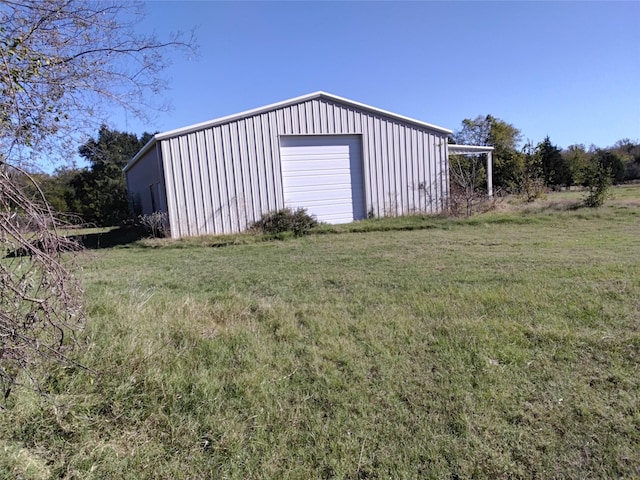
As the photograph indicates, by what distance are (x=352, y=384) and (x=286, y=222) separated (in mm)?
9255

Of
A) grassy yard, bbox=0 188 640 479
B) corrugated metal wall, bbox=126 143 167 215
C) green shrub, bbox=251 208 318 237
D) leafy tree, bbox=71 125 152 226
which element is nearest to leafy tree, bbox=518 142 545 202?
green shrub, bbox=251 208 318 237

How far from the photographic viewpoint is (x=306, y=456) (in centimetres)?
208

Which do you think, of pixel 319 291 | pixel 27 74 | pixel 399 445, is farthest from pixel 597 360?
pixel 27 74

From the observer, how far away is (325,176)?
1330 centimetres

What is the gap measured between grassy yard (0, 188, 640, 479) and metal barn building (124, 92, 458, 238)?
22.4ft

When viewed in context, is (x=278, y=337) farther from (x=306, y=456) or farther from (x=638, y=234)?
(x=638, y=234)

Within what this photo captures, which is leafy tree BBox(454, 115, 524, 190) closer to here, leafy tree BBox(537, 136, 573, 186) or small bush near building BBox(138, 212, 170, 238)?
leafy tree BBox(537, 136, 573, 186)

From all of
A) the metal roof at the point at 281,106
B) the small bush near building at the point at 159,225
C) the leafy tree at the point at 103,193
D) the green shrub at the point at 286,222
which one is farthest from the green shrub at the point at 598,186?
the leafy tree at the point at 103,193

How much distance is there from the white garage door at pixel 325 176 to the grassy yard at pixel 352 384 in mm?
8083

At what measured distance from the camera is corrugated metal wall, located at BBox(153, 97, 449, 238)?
1155 cm

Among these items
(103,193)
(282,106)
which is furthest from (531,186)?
(103,193)

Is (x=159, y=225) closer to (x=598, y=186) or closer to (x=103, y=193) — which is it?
(x=598, y=186)

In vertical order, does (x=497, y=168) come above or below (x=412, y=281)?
above

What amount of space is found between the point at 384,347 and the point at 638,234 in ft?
25.1
